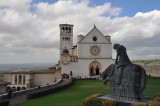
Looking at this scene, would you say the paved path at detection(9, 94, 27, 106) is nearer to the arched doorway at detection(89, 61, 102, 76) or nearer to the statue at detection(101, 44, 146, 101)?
the statue at detection(101, 44, 146, 101)

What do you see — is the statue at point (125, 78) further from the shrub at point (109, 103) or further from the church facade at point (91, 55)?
the church facade at point (91, 55)

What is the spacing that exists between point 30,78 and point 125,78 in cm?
4284

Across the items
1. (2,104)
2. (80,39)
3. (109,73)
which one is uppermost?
(80,39)

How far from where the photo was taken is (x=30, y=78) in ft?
175

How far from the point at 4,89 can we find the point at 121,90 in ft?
77.2

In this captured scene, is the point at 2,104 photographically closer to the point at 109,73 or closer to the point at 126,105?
the point at 109,73

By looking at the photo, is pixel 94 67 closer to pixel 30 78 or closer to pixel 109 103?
pixel 30 78

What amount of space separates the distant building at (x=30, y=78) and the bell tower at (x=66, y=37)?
28.4 feet

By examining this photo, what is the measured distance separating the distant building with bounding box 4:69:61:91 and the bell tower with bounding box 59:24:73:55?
8668 mm

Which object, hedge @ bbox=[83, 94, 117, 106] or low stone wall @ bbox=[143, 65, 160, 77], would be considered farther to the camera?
low stone wall @ bbox=[143, 65, 160, 77]

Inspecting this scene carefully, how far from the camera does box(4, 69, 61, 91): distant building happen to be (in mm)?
53156

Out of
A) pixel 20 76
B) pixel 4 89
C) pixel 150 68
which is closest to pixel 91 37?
pixel 150 68

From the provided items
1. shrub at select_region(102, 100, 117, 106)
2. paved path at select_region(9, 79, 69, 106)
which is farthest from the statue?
paved path at select_region(9, 79, 69, 106)

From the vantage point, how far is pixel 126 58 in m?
14.1
